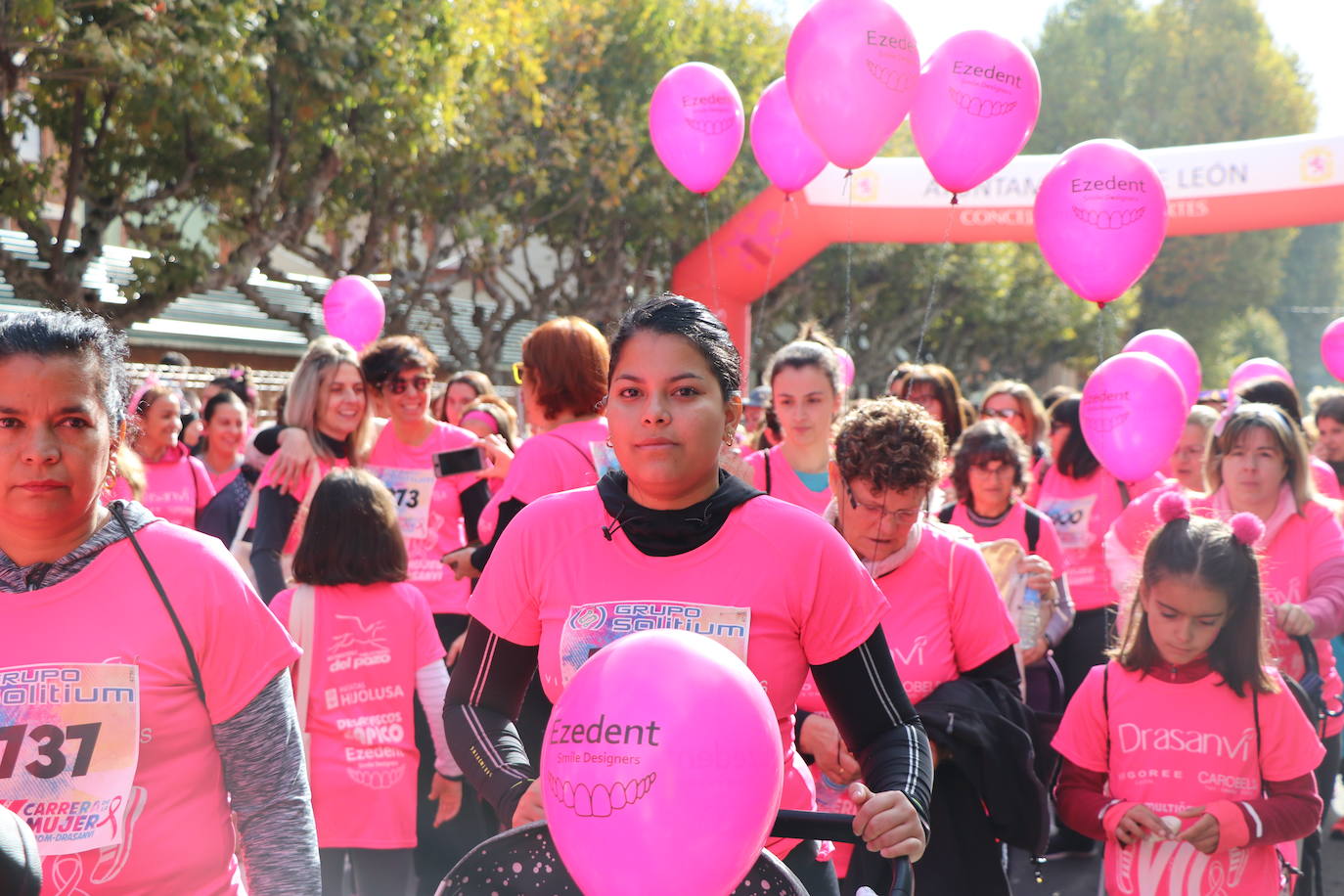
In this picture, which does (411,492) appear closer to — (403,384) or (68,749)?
(403,384)

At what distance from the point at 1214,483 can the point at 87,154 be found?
12315 mm

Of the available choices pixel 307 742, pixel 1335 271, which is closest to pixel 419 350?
pixel 307 742

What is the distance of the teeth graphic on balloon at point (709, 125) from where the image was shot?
7871 millimetres

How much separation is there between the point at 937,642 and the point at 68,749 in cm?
208

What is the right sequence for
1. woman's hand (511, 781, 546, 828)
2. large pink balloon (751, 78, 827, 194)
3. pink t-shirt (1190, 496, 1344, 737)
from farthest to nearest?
large pink balloon (751, 78, 827, 194) → pink t-shirt (1190, 496, 1344, 737) → woman's hand (511, 781, 546, 828)

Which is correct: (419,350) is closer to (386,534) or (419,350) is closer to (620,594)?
(386,534)

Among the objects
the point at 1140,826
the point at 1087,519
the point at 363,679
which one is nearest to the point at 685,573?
the point at 1140,826

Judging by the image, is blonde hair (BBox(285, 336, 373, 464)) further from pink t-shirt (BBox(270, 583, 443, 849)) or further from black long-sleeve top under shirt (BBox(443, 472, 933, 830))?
black long-sleeve top under shirt (BBox(443, 472, 933, 830))

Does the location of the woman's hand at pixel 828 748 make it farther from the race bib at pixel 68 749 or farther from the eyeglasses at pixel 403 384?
the eyeglasses at pixel 403 384

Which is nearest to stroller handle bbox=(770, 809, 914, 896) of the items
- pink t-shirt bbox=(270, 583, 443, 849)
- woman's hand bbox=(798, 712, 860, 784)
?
woman's hand bbox=(798, 712, 860, 784)

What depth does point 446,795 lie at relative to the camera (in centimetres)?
466

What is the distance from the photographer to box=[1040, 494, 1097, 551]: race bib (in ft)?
20.8

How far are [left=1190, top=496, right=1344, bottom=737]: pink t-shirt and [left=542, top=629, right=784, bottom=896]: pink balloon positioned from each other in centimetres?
357

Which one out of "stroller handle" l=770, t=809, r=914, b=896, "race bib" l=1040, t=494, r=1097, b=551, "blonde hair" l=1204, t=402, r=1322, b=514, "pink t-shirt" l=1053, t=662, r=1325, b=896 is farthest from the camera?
"race bib" l=1040, t=494, r=1097, b=551
